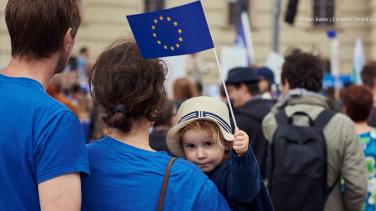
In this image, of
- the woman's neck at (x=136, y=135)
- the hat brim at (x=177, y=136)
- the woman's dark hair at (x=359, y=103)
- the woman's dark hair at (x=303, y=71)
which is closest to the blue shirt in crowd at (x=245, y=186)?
the hat brim at (x=177, y=136)

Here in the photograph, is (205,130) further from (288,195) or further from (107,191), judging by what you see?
(288,195)

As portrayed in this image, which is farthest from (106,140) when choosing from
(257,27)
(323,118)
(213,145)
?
(257,27)

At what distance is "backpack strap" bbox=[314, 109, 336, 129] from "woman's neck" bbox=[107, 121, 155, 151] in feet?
7.52

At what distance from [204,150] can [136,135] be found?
25.0 inches

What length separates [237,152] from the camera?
2.51 meters

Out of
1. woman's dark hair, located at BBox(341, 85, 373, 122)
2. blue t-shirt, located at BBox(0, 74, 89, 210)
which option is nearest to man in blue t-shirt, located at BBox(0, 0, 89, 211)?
blue t-shirt, located at BBox(0, 74, 89, 210)

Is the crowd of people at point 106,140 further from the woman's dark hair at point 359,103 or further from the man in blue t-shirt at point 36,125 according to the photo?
the woman's dark hair at point 359,103

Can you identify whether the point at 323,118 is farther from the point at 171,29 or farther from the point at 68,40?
the point at 68,40

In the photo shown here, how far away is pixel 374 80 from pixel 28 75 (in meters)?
4.57

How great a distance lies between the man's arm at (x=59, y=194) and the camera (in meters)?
2.09

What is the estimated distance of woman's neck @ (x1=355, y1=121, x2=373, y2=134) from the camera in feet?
16.8

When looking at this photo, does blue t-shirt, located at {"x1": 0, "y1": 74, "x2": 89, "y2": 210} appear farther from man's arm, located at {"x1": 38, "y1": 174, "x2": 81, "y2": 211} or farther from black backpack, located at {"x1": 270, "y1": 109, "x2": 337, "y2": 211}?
black backpack, located at {"x1": 270, "y1": 109, "x2": 337, "y2": 211}

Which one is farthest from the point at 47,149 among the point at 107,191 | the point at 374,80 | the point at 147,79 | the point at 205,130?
the point at 374,80

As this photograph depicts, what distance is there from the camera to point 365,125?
5.19 metres
